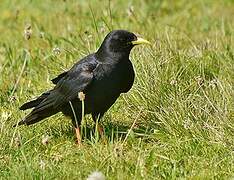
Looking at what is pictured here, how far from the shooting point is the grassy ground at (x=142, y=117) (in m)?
4.72

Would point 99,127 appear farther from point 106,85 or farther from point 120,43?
point 120,43

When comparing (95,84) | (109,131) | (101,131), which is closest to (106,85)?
(95,84)

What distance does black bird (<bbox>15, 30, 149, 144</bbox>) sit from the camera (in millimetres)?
5426

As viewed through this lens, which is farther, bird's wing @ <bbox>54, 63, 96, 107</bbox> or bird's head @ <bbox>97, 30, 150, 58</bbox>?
bird's head @ <bbox>97, 30, 150, 58</bbox>

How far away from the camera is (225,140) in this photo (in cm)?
507

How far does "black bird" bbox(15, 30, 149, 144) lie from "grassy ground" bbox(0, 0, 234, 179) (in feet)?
0.66

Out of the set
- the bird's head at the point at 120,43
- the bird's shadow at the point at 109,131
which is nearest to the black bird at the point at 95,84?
the bird's head at the point at 120,43

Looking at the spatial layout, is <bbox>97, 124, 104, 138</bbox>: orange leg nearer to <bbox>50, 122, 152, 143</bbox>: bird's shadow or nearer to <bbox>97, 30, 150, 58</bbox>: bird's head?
<bbox>50, 122, 152, 143</bbox>: bird's shadow

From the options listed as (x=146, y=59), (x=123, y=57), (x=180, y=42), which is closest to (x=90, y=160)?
(x=123, y=57)

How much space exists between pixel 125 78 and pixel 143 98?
0.50 meters

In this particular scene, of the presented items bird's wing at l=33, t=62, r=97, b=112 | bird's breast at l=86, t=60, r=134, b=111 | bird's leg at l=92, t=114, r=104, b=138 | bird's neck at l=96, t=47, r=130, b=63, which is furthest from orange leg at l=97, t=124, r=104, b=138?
bird's neck at l=96, t=47, r=130, b=63

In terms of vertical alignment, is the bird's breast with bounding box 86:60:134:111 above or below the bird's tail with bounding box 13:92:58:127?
above

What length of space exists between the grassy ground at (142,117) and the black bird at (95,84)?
0.20m

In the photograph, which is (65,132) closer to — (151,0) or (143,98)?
(143,98)
